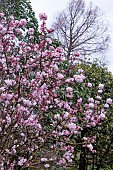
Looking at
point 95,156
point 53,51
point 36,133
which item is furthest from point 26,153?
point 95,156

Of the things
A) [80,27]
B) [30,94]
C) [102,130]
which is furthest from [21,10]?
[80,27]

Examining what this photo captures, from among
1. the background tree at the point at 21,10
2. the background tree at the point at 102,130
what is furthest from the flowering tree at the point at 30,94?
the background tree at the point at 102,130

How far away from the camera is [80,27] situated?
51.2ft

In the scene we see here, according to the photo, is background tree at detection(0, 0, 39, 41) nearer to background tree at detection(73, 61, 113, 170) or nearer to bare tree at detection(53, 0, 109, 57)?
background tree at detection(73, 61, 113, 170)

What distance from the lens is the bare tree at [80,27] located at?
15398mm

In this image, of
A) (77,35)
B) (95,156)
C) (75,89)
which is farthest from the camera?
(77,35)

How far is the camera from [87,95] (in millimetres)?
5941

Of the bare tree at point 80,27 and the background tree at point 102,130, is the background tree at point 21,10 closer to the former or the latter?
the background tree at point 102,130

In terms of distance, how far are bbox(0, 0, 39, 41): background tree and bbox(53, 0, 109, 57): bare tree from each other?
8.90 metres

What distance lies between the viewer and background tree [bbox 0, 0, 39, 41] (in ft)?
19.1

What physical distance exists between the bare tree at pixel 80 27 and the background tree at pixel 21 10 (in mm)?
8901

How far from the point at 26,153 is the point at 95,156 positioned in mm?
3894

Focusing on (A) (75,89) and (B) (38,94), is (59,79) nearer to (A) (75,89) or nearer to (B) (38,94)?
(B) (38,94)

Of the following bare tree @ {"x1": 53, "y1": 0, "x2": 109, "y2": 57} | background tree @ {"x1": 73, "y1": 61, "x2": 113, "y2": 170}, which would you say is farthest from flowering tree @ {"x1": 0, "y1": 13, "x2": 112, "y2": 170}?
bare tree @ {"x1": 53, "y1": 0, "x2": 109, "y2": 57}
